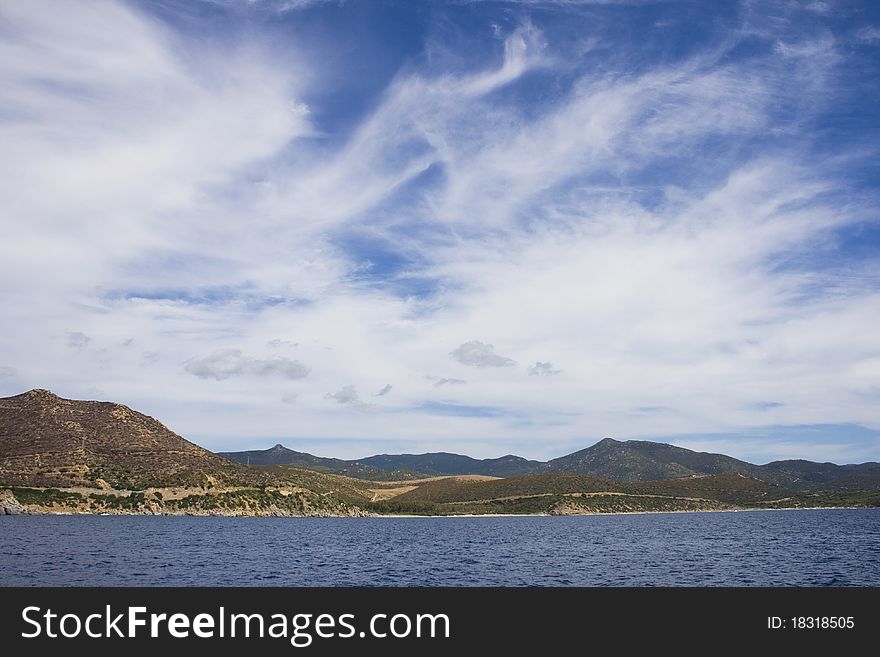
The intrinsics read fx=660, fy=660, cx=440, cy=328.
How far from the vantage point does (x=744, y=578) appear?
8469 centimetres

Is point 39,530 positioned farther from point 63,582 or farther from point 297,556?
point 63,582

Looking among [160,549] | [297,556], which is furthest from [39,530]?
[297,556]

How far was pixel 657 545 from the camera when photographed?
14062 cm

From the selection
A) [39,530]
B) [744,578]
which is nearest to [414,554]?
[744,578]
